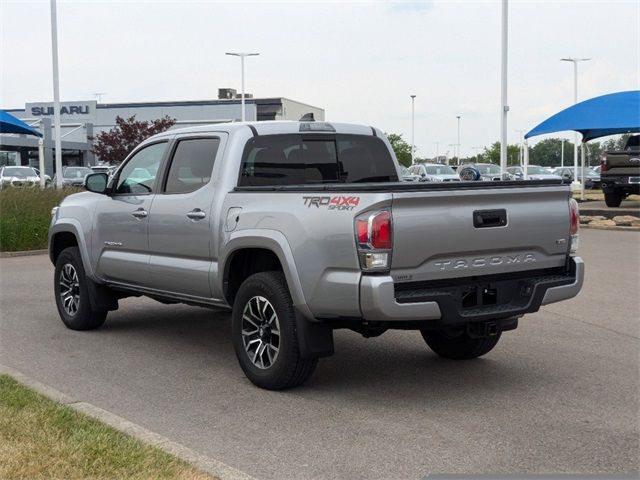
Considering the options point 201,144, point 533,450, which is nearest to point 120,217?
point 201,144

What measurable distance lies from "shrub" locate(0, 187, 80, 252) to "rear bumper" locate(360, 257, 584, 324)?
42.5ft

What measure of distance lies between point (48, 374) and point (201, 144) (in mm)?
2299

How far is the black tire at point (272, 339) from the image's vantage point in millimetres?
6031

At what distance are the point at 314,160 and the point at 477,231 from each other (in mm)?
1993

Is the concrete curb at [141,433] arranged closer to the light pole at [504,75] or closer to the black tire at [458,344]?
the black tire at [458,344]

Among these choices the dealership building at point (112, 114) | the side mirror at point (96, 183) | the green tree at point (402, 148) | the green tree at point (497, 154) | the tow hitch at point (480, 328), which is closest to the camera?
the tow hitch at point (480, 328)

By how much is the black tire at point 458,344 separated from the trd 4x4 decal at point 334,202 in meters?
1.92

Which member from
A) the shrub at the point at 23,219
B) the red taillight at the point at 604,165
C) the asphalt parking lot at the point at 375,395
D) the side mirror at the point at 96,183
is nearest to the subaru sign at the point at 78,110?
the red taillight at the point at 604,165

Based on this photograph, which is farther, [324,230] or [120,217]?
[120,217]

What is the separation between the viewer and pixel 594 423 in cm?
550

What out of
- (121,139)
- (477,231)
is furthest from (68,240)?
(121,139)

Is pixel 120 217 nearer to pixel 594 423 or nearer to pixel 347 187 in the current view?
pixel 347 187

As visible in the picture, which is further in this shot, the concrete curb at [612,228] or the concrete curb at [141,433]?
the concrete curb at [612,228]

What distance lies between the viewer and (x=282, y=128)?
7.26m
